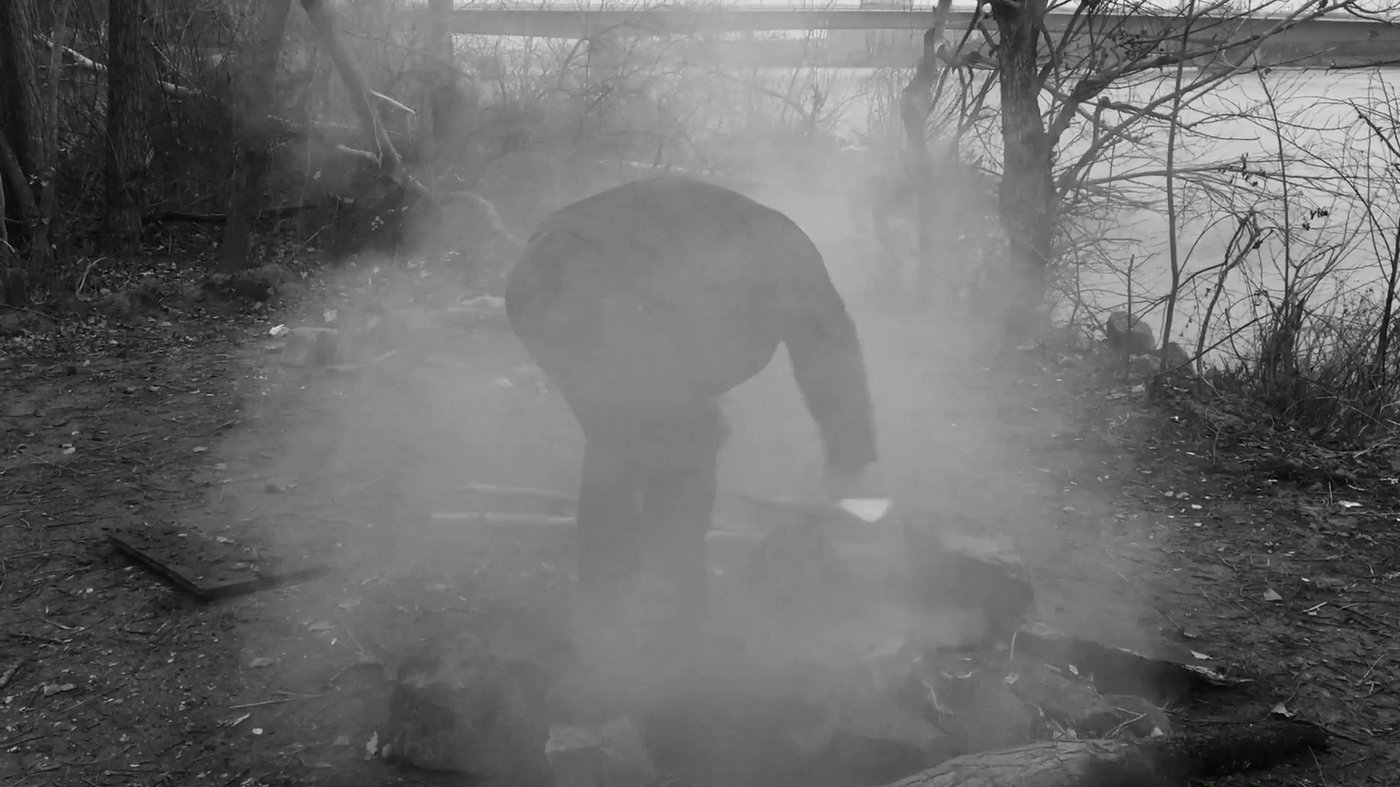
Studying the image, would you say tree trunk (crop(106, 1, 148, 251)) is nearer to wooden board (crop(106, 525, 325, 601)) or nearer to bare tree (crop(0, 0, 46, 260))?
bare tree (crop(0, 0, 46, 260))

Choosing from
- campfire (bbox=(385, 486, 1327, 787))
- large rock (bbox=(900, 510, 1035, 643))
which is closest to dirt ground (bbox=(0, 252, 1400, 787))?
campfire (bbox=(385, 486, 1327, 787))

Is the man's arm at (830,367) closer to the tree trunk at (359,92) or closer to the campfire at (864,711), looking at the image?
the campfire at (864,711)

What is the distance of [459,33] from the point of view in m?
9.48

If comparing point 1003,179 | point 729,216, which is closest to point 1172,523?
point 729,216

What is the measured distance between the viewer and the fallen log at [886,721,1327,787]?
2.15 meters

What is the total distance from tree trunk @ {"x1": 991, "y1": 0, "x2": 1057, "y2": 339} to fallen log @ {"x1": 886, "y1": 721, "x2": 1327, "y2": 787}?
4080 millimetres

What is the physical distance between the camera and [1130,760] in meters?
2.27

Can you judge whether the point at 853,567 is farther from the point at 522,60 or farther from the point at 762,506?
the point at 522,60

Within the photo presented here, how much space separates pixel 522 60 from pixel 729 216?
23.0ft

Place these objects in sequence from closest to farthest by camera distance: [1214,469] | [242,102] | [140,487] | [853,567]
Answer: [853,567], [140,487], [1214,469], [242,102]

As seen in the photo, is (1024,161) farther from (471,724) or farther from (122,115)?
(122,115)

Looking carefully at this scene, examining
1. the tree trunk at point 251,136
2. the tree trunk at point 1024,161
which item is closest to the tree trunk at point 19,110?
the tree trunk at point 251,136

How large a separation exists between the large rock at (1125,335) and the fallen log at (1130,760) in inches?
148

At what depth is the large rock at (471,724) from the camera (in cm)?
Result: 238
